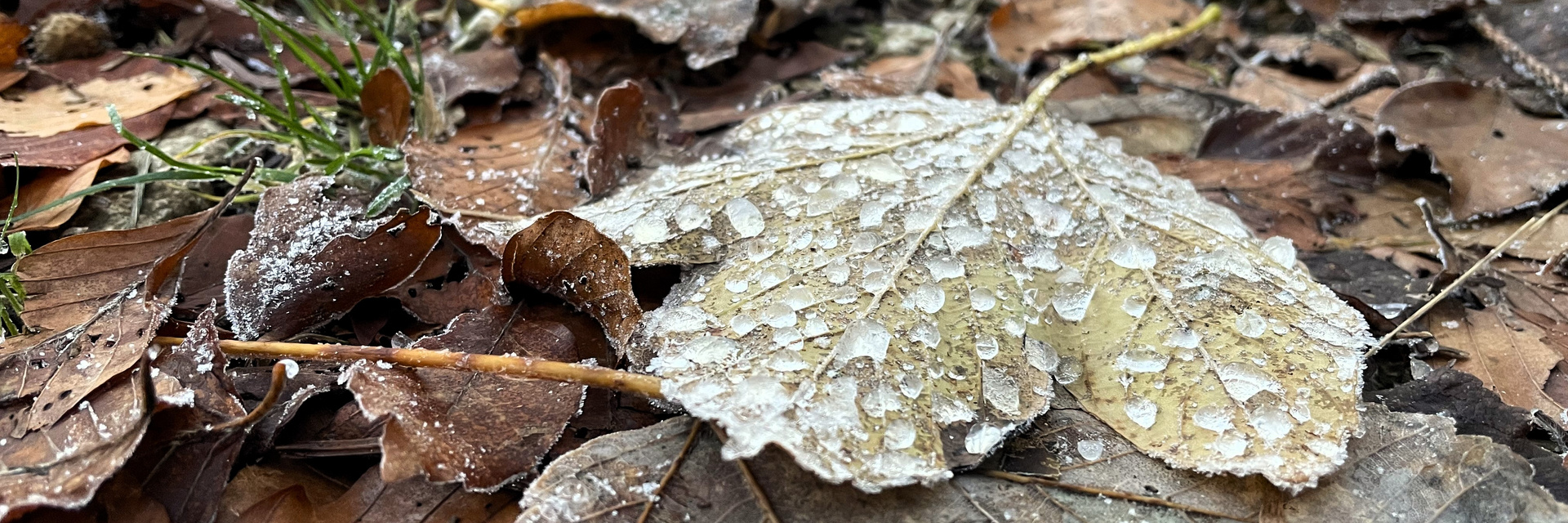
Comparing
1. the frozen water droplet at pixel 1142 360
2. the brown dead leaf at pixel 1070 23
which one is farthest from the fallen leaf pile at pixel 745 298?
the brown dead leaf at pixel 1070 23

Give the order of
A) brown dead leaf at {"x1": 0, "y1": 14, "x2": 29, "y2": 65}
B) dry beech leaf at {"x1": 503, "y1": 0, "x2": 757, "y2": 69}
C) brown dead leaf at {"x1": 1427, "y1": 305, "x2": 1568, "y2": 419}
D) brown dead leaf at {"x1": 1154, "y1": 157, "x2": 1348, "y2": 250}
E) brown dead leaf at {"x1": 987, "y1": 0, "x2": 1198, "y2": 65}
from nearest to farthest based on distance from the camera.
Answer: brown dead leaf at {"x1": 1427, "y1": 305, "x2": 1568, "y2": 419}, brown dead leaf at {"x1": 1154, "y1": 157, "x2": 1348, "y2": 250}, brown dead leaf at {"x1": 0, "y1": 14, "x2": 29, "y2": 65}, dry beech leaf at {"x1": 503, "y1": 0, "x2": 757, "y2": 69}, brown dead leaf at {"x1": 987, "y1": 0, "x2": 1198, "y2": 65}

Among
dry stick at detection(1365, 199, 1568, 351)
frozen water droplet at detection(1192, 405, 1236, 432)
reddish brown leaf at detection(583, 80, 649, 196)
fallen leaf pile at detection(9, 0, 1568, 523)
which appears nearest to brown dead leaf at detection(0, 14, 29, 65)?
fallen leaf pile at detection(9, 0, 1568, 523)

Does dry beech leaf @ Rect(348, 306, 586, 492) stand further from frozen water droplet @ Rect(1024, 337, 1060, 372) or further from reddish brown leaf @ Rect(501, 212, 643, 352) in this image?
frozen water droplet @ Rect(1024, 337, 1060, 372)

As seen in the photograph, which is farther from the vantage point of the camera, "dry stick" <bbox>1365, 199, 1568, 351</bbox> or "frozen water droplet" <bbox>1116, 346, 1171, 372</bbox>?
"dry stick" <bbox>1365, 199, 1568, 351</bbox>

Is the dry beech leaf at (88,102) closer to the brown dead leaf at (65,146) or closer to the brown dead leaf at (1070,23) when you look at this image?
the brown dead leaf at (65,146)

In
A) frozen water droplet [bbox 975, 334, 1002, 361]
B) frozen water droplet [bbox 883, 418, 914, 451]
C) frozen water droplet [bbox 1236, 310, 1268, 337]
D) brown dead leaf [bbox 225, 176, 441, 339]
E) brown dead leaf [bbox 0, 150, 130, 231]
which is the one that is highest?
brown dead leaf [bbox 0, 150, 130, 231]

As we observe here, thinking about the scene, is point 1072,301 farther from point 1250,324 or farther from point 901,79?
point 901,79

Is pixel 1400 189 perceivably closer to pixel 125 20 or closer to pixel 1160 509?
pixel 1160 509
